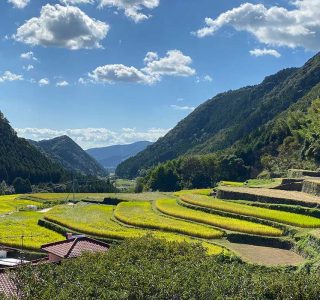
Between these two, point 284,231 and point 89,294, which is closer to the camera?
point 89,294

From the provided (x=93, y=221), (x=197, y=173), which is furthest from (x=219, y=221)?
(x=197, y=173)

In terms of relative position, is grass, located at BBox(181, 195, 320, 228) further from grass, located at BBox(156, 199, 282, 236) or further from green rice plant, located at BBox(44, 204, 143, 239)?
green rice plant, located at BBox(44, 204, 143, 239)

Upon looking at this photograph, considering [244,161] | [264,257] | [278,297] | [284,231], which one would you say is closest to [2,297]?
[278,297]

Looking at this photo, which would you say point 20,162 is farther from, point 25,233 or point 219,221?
point 219,221

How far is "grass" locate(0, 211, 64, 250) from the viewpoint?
120 feet

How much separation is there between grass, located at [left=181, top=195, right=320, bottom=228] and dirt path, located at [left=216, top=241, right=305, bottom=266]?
323 cm

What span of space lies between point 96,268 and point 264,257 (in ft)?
41.3

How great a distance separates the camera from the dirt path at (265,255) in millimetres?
27984

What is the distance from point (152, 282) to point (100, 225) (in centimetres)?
2212

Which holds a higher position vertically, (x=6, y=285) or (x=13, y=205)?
(x=13, y=205)

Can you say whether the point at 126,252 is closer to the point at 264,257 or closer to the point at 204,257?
the point at 204,257

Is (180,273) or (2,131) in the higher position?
(2,131)

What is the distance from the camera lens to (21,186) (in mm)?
120625

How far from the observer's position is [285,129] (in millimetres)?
98500
